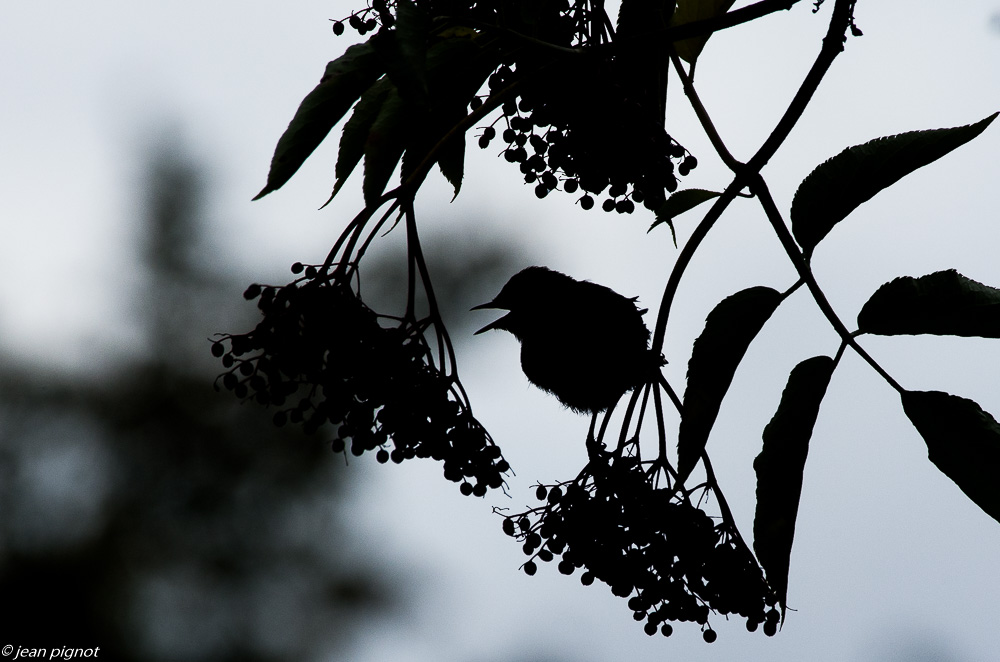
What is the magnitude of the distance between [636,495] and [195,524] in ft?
19.1

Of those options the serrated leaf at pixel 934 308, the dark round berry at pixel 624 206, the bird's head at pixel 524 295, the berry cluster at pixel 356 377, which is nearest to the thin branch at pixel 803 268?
the serrated leaf at pixel 934 308

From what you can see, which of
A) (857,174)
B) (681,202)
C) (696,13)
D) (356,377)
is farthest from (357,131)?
(857,174)

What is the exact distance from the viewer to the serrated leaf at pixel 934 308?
1.16 metres

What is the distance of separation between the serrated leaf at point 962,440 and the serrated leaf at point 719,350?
254 millimetres

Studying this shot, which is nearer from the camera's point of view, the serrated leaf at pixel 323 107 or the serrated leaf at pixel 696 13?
the serrated leaf at pixel 323 107

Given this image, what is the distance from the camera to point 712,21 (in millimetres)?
1069

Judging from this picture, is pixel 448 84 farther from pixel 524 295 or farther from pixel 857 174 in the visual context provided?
pixel 524 295

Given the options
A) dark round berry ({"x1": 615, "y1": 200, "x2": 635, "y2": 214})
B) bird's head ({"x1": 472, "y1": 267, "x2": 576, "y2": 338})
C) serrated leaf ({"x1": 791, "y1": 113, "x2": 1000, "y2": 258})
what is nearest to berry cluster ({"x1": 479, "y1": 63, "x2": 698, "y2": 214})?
dark round berry ({"x1": 615, "y1": 200, "x2": 635, "y2": 214})

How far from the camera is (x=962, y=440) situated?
3.71ft

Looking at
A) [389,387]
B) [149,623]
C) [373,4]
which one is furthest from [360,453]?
[149,623]

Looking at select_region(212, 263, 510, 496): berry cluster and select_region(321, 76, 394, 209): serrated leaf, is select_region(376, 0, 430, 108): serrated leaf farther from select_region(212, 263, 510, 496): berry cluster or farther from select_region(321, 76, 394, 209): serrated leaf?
select_region(212, 263, 510, 496): berry cluster

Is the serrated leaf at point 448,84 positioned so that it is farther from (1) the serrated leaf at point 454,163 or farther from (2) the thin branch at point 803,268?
(2) the thin branch at point 803,268

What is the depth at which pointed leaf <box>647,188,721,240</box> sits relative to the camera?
136cm

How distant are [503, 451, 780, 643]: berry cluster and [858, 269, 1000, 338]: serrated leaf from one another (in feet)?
1.45
